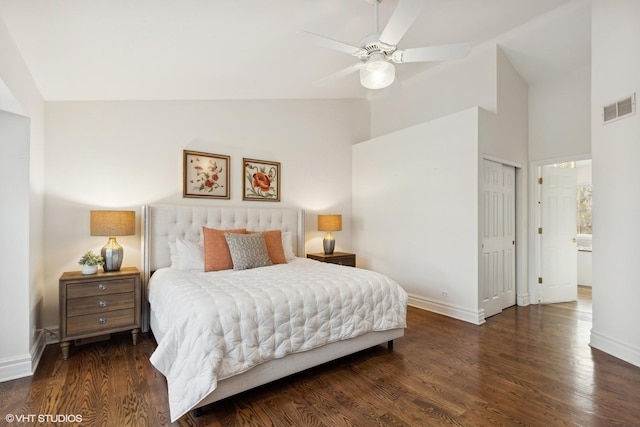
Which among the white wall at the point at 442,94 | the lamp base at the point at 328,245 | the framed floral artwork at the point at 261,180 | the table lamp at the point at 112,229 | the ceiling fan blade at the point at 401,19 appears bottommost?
the lamp base at the point at 328,245

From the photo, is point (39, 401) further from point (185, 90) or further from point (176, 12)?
point (185, 90)

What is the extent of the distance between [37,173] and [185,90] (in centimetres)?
161

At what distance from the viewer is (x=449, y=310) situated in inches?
154

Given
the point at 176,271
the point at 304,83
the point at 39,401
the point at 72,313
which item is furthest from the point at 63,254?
the point at 304,83

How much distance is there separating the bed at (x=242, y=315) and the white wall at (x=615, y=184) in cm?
191

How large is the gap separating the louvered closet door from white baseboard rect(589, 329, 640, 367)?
1.04 m

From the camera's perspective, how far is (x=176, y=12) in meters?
2.17

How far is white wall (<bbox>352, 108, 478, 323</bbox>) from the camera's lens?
3715 millimetres

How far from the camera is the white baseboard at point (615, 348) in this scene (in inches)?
104

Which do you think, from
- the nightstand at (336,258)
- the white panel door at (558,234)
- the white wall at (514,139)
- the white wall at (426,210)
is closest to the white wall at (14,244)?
the nightstand at (336,258)

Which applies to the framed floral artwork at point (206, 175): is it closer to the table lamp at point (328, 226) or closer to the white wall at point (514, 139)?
the table lamp at point (328, 226)

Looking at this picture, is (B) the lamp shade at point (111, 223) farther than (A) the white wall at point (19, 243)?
Yes

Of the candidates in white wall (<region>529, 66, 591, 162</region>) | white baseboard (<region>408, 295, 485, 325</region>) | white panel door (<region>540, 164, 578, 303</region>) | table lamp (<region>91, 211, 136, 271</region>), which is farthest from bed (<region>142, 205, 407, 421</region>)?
white wall (<region>529, 66, 591, 162</region>)

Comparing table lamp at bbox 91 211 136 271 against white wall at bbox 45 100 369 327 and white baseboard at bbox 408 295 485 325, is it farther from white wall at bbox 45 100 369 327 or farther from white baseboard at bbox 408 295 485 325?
white baseboard at bbox 408 295 485 325
